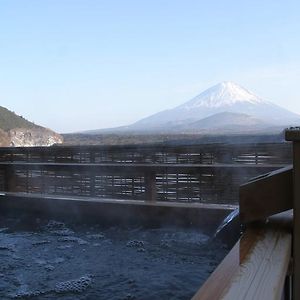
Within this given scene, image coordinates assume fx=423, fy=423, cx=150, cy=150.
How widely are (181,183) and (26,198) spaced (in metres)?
2.20

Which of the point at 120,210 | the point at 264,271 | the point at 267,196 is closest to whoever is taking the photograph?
the point at 264,271

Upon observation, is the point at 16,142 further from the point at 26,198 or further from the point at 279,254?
the point at 279,254

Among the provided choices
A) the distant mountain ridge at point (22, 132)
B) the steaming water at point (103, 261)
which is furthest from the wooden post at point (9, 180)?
the distant mountain ridge at point (22, 132)

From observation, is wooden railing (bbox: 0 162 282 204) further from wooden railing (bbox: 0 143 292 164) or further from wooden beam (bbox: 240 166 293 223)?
wooden beam (bbox: 240 166 293 223)

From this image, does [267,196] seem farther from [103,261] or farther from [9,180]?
[9,180]

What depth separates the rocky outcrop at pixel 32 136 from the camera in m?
24.2

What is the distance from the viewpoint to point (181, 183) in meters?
6.19

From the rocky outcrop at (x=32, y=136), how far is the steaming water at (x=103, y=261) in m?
19.2

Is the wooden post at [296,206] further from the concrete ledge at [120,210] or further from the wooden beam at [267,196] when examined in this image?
the concrete ledge at [120,210]

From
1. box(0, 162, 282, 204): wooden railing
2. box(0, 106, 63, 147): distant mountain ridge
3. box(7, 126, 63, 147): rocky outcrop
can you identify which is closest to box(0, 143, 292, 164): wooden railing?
box(0, 162, 282, 204): wooden railing

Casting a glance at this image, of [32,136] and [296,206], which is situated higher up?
[32,136]

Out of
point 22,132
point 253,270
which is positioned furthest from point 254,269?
point 22,132

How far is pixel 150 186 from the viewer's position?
5.28 metres

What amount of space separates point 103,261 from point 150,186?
1514 mm
